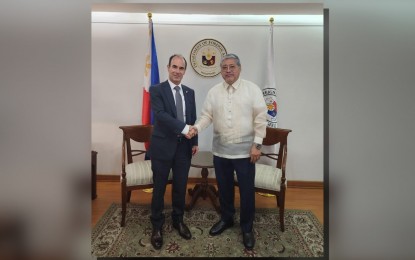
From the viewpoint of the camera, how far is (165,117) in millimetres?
1120

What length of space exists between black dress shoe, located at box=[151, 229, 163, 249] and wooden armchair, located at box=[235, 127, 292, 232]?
594 millimetres

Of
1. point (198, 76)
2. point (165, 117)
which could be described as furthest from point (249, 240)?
point (198, 76)

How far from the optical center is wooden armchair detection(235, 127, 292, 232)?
129 centimetres

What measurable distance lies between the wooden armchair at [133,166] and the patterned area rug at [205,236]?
0.12 meters

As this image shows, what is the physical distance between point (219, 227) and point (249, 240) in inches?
6.9

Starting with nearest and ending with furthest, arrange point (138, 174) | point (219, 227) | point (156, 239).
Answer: point (156, 239) → point (219, 227) → point (138, 174)

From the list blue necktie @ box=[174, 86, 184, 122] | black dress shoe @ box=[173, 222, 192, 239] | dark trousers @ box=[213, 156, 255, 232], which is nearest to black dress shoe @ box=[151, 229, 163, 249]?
black dress shoe @ box=[173, 222, 192, 239]

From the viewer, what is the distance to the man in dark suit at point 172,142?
44.3 inches

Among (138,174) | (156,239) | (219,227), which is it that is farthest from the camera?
(138,174)

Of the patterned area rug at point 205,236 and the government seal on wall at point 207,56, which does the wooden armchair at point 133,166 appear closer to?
the patterned area rug at point 205,236

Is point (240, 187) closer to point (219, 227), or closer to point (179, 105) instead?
point (219, 227)

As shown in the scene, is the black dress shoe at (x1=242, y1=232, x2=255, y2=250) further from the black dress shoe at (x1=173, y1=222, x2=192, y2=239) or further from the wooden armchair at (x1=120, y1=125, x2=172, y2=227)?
the wooden armchair at (x1=120, y1=125, x2=172, y2=227)

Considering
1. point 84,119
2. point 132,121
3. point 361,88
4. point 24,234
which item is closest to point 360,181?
point 361,88

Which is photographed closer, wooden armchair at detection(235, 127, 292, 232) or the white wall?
the white wall
